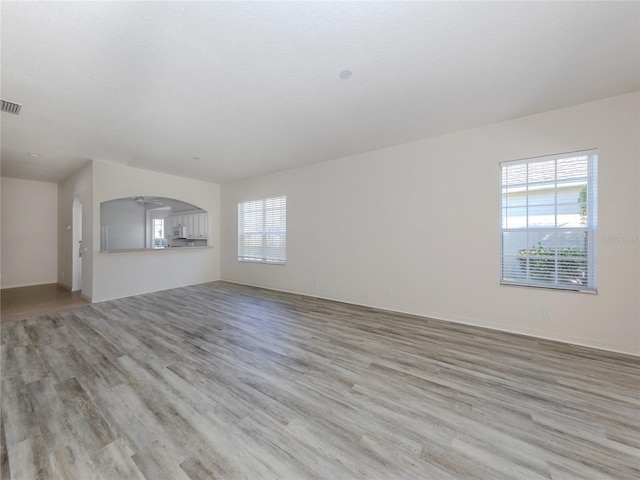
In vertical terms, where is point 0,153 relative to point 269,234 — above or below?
above

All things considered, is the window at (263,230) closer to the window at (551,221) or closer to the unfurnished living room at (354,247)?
the unfurnished living room at (354,247)

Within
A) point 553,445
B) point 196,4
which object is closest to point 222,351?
point 553,445

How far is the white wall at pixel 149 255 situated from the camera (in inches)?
187

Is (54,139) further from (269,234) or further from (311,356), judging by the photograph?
(311,356)

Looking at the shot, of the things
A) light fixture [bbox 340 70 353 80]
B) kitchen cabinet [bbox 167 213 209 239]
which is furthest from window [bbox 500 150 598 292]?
kitchen cabinet [bbox 167 213 209 239]

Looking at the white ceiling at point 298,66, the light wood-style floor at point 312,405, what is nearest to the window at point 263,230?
the white ceiling at point 298,66

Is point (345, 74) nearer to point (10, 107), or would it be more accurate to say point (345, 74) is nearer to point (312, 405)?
point (312, 405)

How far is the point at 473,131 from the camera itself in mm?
3482

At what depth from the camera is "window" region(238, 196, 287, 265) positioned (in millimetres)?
5773

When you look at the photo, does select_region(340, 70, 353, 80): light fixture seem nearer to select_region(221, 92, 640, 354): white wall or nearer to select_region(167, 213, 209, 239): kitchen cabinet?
select_region(221, 92, 640, 354): white wall

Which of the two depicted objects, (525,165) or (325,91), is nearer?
(325,91)

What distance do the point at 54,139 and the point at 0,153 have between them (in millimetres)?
1553

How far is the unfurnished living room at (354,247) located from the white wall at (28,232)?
3.42 feet

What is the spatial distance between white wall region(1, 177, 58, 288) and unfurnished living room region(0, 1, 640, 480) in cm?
104
